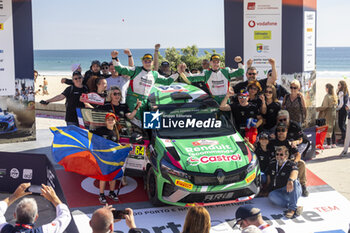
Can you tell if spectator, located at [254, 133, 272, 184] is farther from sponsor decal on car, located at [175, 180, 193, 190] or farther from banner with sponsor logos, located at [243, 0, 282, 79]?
banner with sponsor logos, located at [243, 0, 282, 79]

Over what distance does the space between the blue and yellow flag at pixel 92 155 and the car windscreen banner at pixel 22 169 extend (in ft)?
0.96

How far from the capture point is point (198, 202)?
6.45m

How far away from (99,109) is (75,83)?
138cm

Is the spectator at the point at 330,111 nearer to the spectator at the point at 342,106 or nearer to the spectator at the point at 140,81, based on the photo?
the spectator at the point at 342,106

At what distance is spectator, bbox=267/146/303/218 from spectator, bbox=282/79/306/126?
214 cm

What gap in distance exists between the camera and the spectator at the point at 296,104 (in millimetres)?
9109

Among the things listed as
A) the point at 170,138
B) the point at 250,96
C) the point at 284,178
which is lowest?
the point at 284,178

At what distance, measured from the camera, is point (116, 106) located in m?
8.00

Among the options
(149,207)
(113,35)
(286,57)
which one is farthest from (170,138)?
(113,35)

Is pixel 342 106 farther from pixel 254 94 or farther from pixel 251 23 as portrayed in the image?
pixel 254 94

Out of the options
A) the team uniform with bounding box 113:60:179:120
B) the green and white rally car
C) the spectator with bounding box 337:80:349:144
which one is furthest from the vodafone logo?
the green and white rally car

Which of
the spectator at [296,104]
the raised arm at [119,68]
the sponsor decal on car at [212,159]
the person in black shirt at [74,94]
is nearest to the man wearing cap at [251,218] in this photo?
the sponsor decal on car at [212,159]

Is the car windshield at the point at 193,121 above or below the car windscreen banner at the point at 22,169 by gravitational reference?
above

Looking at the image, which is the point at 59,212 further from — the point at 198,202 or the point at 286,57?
the point at 286,57
